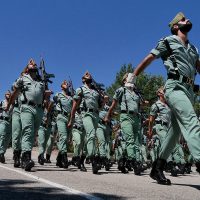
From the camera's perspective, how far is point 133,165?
8891mm

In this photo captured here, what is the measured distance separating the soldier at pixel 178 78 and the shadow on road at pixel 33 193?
138cm

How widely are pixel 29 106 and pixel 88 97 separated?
1.53 metres

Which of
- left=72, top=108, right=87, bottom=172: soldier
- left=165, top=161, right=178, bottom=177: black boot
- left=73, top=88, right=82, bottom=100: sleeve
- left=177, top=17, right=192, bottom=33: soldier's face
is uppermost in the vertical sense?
left=177, top=17, right=192, bottom=33: soldier's face

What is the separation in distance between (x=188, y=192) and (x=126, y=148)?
151 inches

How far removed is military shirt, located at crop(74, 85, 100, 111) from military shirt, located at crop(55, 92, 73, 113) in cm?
159

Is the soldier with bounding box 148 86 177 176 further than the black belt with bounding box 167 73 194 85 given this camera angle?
Yes

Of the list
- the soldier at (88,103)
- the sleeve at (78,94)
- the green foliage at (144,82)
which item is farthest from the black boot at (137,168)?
the green foliage at (144,82)

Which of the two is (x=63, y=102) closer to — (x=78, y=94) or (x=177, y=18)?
(x=78, y=94)

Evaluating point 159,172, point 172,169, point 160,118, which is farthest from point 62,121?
point 159,172

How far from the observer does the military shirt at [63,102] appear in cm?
1125

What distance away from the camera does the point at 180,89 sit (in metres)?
5.47

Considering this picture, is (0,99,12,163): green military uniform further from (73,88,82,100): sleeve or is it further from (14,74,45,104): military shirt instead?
(14,74,45,104): military shirt

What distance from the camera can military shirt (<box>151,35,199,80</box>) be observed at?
5.59 m

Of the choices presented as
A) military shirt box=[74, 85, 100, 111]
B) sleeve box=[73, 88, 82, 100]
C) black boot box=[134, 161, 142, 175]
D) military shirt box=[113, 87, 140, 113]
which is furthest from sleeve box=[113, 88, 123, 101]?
black boot box=[134, 161, 142, 175]
